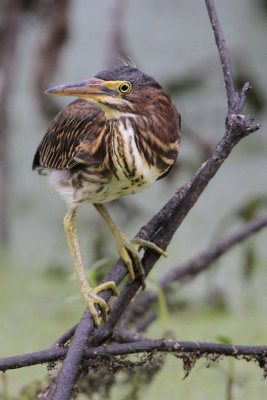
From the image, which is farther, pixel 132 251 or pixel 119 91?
pixel 132 251

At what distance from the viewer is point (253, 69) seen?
362 centimetres

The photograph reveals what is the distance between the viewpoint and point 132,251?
1.67 meters

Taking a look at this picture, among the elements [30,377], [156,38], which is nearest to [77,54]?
[156,38]

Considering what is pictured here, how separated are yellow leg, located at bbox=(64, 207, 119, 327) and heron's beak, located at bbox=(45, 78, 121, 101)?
0.39 meters

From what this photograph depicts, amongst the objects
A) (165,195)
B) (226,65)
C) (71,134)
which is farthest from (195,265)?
(165,195)

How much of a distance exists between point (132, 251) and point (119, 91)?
0.39 meters

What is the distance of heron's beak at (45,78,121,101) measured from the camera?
1.43 m

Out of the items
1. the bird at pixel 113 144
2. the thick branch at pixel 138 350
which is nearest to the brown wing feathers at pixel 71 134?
the bird at pixel 113 144

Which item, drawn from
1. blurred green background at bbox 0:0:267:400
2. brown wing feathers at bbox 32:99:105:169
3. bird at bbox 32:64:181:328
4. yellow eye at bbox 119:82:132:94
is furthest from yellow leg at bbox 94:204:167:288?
blurred green background at bbox 0:0:267:400

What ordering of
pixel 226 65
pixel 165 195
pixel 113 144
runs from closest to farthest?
1. pixel 226 65
2. pixel 113 144
3. pixel 165 195

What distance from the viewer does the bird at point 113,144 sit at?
1495 mm

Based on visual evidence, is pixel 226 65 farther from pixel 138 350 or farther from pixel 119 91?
pixel 138 350

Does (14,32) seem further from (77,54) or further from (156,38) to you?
(156,38)

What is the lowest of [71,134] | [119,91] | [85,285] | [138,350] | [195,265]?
[195,265]
